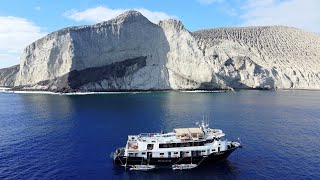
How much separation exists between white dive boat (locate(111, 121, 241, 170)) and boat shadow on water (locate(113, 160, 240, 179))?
1276 millimetres

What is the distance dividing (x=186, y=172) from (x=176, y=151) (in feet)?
15.2

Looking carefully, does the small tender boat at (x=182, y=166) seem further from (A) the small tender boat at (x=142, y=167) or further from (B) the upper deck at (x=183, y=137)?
(B) the upper deck at (x=183, y=137)

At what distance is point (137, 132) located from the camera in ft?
272

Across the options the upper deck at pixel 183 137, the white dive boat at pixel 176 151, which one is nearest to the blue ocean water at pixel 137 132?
the white dive boat at pixel 176 151

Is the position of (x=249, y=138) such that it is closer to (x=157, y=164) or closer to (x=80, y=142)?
(x=157, y=164)

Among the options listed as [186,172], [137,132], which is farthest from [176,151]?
[137,132]

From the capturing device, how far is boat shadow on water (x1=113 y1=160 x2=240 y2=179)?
55375 mm

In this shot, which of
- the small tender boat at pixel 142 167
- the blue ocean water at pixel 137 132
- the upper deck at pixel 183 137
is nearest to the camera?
the blue ocean water at pixel 137 132

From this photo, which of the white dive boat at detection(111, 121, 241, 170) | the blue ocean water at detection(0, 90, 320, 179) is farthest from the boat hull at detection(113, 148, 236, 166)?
the blue ocean water at detection(0, 90, 320, 179)

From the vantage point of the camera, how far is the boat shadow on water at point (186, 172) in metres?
55.4

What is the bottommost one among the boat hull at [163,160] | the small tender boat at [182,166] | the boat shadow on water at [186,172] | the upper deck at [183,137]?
the boat shadow on water at [186,172]

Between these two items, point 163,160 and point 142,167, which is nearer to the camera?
point 142,167

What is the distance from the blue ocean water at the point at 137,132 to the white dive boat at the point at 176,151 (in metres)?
1.83

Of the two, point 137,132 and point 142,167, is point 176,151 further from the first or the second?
point 137,132
